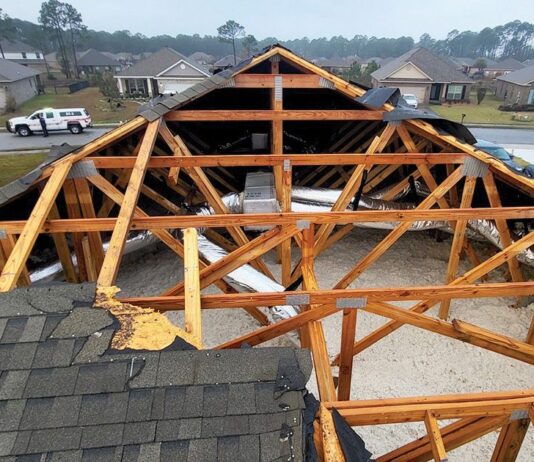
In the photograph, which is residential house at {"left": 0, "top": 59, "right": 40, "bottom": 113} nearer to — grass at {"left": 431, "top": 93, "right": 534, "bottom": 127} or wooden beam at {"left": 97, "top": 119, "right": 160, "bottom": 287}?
wooden beam at {"left": 97, "top": 119, "right": 160, "bottom": 287}

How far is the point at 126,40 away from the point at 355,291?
4249 inches

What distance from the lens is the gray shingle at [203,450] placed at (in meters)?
1.94

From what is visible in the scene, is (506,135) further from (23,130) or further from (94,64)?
(94,64)

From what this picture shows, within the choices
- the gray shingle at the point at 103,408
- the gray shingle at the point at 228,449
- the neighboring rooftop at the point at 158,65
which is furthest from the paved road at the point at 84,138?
the gray shingle at the point at 228,449

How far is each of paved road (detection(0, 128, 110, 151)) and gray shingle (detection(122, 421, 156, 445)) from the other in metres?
19.0

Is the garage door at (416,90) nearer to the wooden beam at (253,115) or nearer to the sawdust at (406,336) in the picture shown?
the sawdust at (406,336)

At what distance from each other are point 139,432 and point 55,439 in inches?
17.1

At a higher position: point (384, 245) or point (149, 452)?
point (149, 452)

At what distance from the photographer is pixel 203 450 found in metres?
1.97

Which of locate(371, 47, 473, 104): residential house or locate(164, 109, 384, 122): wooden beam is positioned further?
locate(371, 47, 473, 104): residential house

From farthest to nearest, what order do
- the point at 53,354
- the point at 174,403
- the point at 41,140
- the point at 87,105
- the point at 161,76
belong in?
the point at 161,76 → the point at 87,105 → the point at 41,140 → the point at 53,354 → the point at 174,403

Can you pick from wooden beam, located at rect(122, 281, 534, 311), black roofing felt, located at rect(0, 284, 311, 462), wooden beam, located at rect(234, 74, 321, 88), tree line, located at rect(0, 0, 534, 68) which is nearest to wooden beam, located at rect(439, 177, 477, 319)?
wooden beam, located at rect(122, 281, 534, 311)

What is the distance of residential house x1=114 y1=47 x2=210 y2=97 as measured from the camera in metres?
32.6

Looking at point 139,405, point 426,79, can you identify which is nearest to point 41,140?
point 139,405
